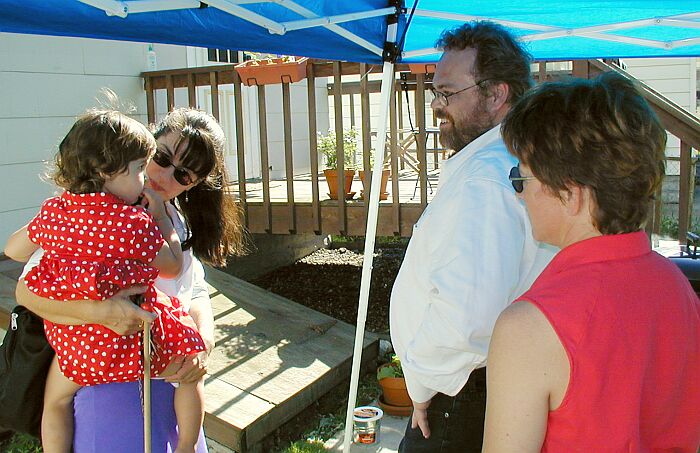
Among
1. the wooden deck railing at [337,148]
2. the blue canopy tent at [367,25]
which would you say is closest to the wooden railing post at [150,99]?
the wooden deck railing at [337,148]

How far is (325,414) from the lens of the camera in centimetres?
436

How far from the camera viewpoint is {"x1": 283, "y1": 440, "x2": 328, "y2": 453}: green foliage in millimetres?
3775

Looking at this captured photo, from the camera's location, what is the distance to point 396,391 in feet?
14.2

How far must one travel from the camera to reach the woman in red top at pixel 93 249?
1876mm

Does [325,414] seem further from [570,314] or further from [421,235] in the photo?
[570,314]

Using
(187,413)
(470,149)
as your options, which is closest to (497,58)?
(470,149)

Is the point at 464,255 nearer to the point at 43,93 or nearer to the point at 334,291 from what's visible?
the point at 43,93

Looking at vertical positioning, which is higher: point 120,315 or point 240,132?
point 240,132

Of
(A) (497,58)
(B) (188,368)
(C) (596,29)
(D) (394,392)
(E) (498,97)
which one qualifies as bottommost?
(D) (394,392)

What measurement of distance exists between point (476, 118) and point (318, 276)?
5700mm

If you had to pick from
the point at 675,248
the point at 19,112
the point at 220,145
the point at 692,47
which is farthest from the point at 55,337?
the point at 675,248

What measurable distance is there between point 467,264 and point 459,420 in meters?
0.52

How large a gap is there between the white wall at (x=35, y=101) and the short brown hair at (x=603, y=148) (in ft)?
15.6

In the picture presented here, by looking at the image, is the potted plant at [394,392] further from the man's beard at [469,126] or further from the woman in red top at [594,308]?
the woman in red top at [594,308]
